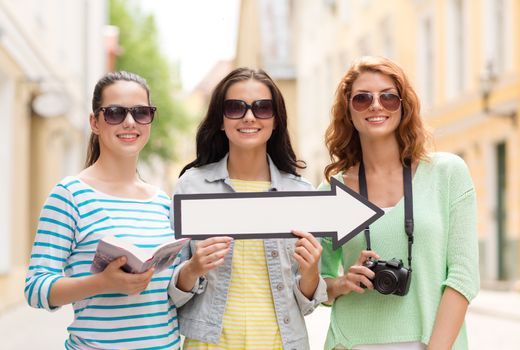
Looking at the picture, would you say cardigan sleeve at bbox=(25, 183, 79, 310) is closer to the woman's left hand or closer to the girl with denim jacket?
the girl with denim jacket

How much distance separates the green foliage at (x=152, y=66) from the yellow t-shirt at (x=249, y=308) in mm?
35179

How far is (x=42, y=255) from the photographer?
135 inches

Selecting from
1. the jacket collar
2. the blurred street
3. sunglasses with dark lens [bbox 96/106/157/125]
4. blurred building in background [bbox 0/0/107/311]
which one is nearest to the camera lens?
the jacket collar

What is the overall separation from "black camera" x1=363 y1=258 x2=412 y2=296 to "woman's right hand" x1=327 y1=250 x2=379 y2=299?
0.09ft

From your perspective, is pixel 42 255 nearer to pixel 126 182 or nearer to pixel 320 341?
pixel 126 182

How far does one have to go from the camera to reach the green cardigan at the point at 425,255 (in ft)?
11.6

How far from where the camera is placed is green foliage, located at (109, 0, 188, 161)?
131 ft

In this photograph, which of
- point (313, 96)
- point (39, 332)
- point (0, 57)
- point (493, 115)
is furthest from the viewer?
point (313, 96)

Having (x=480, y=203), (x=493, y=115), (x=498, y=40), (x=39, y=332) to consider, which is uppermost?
(x=498, y=40)

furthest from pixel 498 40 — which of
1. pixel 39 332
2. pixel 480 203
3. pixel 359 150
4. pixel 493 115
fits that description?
pixel 359 150

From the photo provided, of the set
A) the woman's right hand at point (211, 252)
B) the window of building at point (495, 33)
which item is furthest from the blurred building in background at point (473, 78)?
the woman's right hand at point (211, 252)

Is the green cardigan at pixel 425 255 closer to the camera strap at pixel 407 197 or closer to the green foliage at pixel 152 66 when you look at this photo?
the camera strap at pixel 407 197

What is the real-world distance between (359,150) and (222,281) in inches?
30.5

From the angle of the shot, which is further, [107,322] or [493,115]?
[493,115]
